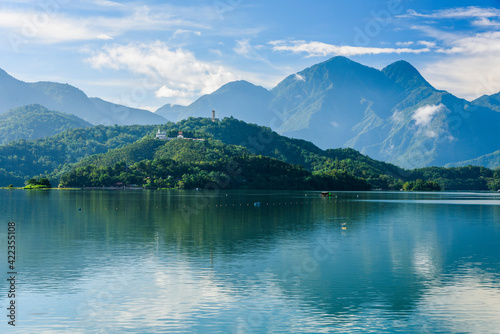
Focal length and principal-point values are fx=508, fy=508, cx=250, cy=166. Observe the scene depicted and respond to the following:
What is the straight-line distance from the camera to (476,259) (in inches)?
1563

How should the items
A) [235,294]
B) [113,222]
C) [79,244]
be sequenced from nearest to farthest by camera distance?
1. [235,294]
2. [79,244]
3. [113,222]

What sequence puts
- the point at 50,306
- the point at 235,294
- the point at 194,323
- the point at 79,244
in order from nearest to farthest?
the point at 194,323 → the point at 50,306 → the point at 235,294 → the point at 79,244

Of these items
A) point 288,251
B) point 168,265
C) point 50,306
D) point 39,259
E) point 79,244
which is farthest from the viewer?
point 79,244

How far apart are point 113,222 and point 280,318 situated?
46.3 m

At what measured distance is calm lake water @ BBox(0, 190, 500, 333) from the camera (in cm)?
2264

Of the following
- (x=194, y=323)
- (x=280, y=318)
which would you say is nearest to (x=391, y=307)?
(x=280, y=318)

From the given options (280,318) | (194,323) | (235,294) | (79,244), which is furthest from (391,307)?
(79,244)

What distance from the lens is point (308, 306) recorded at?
990 inches

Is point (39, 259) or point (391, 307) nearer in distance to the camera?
point (391, 307)

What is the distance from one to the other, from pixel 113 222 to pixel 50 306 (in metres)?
41.3

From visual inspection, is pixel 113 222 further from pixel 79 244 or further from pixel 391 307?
pixel 391 307

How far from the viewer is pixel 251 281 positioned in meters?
30.2

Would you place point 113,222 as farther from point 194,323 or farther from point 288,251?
point 194,323

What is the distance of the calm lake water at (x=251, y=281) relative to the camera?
22.6 meters
